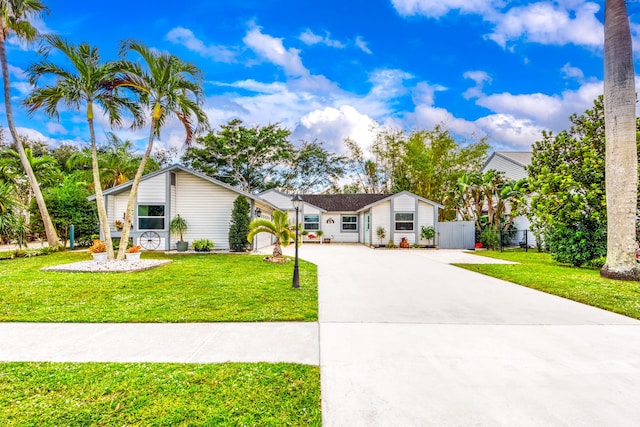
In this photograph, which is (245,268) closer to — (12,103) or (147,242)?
(147,242)

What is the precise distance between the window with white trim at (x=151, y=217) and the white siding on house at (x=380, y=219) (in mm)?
12744

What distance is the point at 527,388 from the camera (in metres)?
2.85

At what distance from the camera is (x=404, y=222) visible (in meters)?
20.6

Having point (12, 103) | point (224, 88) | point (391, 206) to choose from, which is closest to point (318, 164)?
point (391, 206)

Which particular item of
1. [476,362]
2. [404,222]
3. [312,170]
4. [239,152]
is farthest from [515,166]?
[239,152]

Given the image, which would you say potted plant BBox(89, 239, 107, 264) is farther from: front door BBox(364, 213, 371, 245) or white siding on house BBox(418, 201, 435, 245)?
white siding on house BBox(418, 201, 435, 245)

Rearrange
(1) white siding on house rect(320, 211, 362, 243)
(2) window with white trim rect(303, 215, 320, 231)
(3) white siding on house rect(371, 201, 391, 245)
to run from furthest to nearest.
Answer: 1. (1) white siding on house rect(320, 211, 362, 243)
2. (2) window with white trim rect(303, 215, 320, 231)
3. (3) white siding on house rect(371, 201, 391, 245)

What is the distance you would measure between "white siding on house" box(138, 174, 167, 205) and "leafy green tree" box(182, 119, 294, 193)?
50.3 ft

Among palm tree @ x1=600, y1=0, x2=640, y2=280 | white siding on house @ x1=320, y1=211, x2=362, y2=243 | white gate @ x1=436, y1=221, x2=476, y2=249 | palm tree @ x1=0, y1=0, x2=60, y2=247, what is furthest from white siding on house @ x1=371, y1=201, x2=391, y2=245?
palm tree @ x1=0, y1=0, x2=60, y2=247

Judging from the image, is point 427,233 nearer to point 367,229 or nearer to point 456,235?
point 456,235

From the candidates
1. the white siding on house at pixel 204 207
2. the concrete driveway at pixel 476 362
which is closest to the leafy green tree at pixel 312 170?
the white siding on house at pixel 204 207

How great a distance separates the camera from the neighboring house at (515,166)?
20.6 meters

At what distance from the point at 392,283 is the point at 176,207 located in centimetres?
1214

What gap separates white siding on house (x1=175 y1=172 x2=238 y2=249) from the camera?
1580cm
